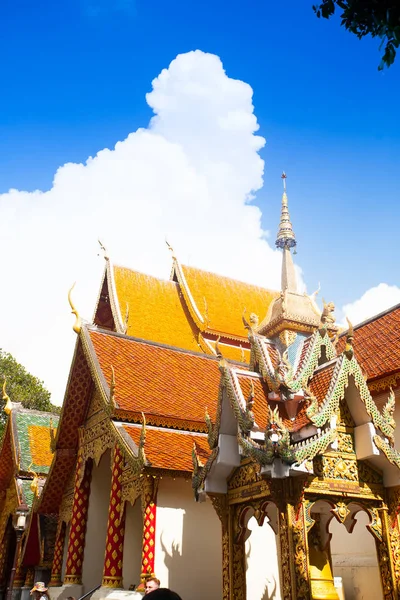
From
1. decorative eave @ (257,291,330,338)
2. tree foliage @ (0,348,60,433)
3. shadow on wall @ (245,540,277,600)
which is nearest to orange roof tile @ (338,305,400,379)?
decorative eave @ (257,291,330,338)

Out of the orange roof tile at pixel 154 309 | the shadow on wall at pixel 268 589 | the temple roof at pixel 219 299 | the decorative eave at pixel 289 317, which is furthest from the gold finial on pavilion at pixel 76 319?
the temple roof at pixel 219 299

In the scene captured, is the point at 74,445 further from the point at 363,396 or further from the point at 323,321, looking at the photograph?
the point at 363,396

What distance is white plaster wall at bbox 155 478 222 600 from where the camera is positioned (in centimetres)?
881

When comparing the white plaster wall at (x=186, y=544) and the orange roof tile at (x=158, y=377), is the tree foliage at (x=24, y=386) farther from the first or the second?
the white plaster wall at (x=186, y=544)

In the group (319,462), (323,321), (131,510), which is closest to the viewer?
(319,462)

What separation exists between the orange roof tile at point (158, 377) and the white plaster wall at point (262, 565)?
2215 millimetres

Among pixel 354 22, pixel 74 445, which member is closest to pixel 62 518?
pixel 74 445

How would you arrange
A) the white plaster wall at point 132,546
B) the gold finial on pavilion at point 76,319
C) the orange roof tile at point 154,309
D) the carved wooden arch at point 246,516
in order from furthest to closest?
the orange roof tile at point 154,309, the gold finial on pavilion at point 76,319, the white plaster wall at point 132,546, the carved wooden arch at point 246,516

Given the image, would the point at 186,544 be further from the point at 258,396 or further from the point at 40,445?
the point at 40,445

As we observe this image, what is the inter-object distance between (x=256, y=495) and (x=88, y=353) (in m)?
6.09

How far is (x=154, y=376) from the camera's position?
38.7 ft

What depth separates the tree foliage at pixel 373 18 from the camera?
3.46 meters

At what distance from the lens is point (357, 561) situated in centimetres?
827

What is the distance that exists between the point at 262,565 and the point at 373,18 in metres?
7.85
